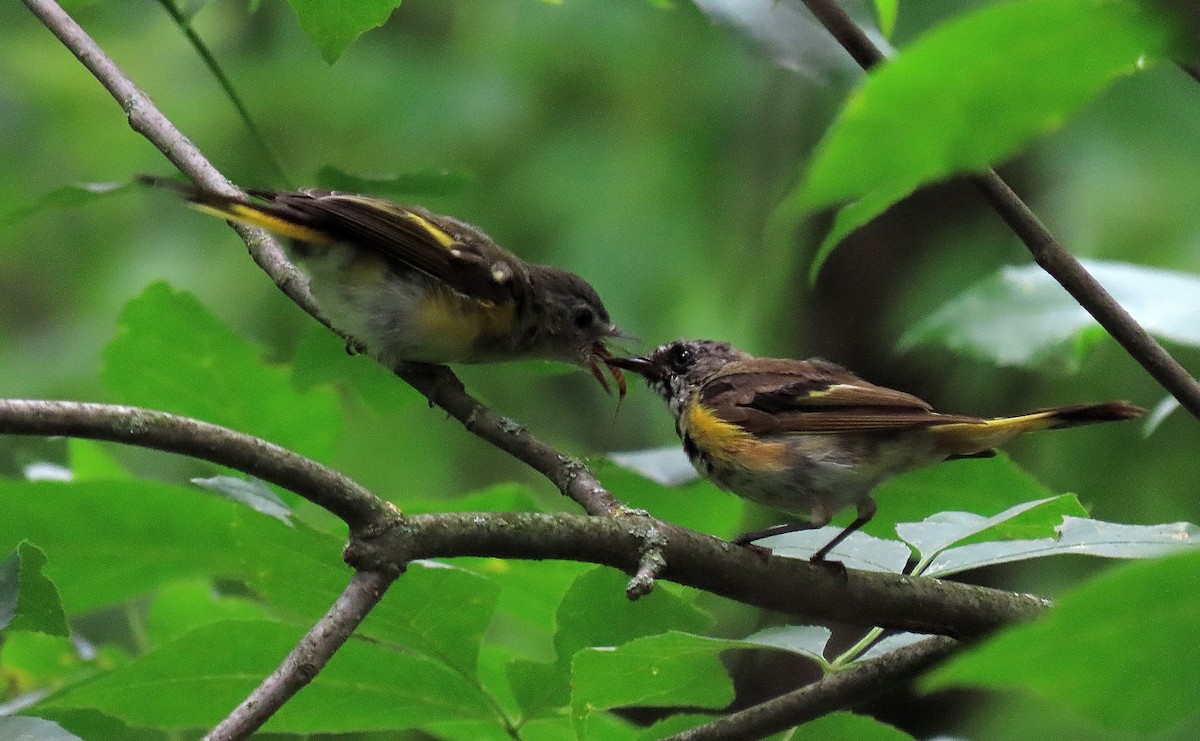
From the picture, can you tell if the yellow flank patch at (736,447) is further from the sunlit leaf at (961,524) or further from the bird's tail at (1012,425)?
the sunlit leaf at (961,524)

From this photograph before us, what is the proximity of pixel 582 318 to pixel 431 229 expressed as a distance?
2.36ft

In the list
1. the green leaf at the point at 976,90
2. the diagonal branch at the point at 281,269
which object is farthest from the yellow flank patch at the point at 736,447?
the green leaf at the point at 976,90

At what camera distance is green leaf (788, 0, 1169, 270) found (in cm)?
72

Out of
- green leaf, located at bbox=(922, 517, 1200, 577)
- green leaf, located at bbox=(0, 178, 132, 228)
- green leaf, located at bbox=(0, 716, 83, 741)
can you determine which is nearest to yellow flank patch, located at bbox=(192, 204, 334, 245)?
green leaf, located at bbox=(0, 178, 132, 228)

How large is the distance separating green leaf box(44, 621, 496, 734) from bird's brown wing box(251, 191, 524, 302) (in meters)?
1.48

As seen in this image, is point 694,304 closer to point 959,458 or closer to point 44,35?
point 959,458

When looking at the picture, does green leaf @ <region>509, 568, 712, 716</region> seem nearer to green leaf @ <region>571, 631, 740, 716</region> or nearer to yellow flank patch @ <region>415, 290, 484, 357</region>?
green leaf @ <region>571, 631, 740, 716</region>

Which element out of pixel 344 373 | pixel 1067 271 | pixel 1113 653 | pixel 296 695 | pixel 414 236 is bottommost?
pixel 1113 653

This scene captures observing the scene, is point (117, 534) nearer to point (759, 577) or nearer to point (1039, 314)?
point (759, 577)

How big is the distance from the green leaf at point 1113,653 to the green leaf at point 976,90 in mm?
283

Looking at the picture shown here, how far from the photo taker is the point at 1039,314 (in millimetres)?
3586

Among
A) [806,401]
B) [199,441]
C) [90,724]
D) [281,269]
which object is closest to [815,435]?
[806,401]

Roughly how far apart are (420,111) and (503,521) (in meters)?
5.33

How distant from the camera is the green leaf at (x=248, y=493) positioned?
1.87 meters
